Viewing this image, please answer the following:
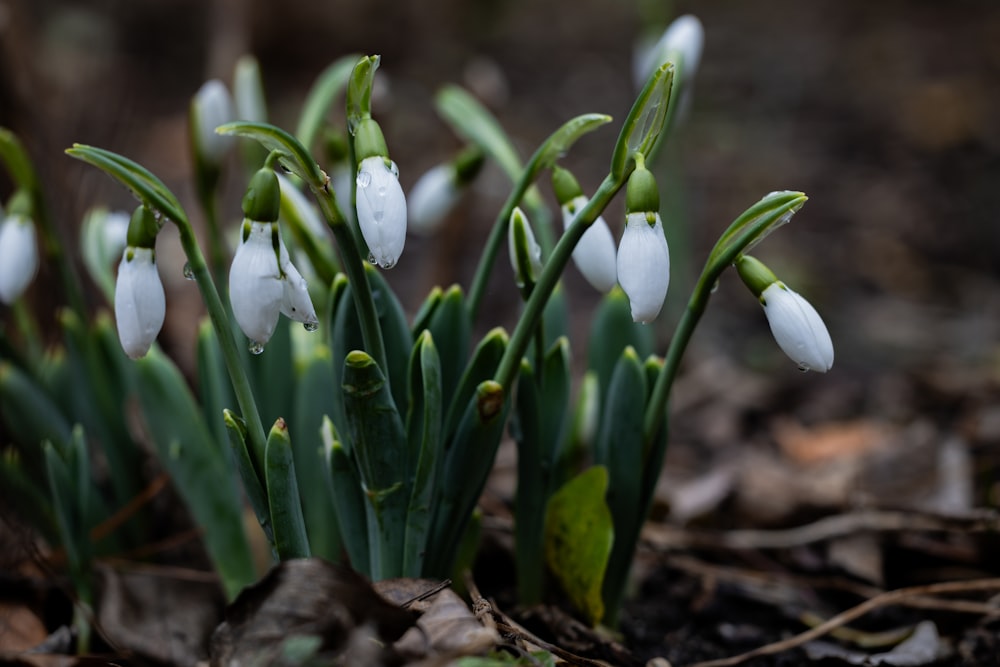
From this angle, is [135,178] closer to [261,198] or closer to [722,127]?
[261,198]

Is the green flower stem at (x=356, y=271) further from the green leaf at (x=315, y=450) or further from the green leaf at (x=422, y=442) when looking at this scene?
the green leaf at (x=315, y=450)

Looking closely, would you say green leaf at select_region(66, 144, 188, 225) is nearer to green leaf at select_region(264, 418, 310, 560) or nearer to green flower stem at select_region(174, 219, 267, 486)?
green flower stem at select_region(174, 219, 267, 486)

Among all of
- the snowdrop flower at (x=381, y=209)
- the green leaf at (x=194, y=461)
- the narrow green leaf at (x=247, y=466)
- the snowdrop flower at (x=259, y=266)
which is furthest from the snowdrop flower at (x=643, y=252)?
the green leaf at (x=194, y=461)

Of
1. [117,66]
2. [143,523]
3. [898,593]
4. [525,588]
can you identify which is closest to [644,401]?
[525,588]

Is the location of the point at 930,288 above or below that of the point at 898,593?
above

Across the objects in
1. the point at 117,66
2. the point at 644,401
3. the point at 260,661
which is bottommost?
the point at 260,661

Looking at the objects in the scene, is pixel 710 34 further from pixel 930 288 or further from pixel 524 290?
pixel 524 290
